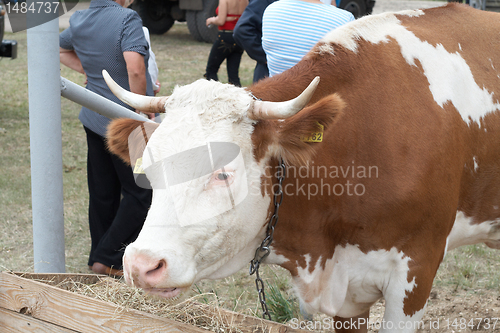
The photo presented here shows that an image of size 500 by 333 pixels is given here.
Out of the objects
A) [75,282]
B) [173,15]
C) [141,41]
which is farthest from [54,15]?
[173,15]

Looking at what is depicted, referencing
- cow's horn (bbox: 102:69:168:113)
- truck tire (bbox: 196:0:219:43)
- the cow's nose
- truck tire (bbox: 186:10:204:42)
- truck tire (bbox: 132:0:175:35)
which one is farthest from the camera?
truck tire (bbox: 132:0:175:35)

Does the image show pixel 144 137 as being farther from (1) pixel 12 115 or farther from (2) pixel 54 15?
(1) pixel 12 115

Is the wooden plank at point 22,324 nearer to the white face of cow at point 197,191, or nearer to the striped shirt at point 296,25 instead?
the white face of cow at point 197,191

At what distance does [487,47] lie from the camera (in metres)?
2.77

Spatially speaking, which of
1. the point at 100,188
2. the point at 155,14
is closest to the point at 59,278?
the point at 100,188

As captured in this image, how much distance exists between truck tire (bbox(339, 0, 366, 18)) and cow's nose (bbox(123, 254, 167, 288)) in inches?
505

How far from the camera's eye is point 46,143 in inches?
95.6

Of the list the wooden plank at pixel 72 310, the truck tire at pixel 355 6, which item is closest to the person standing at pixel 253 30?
the wooden plank at pixel 72 310

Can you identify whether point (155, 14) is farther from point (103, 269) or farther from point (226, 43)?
point (103, 269)

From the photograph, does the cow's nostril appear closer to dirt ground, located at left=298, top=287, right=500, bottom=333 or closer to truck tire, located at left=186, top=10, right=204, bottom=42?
dirt ground, located at left=298, top=287, right=500, bottom=333

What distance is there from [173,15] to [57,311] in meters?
13.3

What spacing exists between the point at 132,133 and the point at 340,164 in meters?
0.96

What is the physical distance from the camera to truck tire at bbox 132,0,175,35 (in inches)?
577

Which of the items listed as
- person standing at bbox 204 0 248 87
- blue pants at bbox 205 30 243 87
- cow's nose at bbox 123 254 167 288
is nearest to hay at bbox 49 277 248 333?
cow's nose at bbox 123 254 167 288
